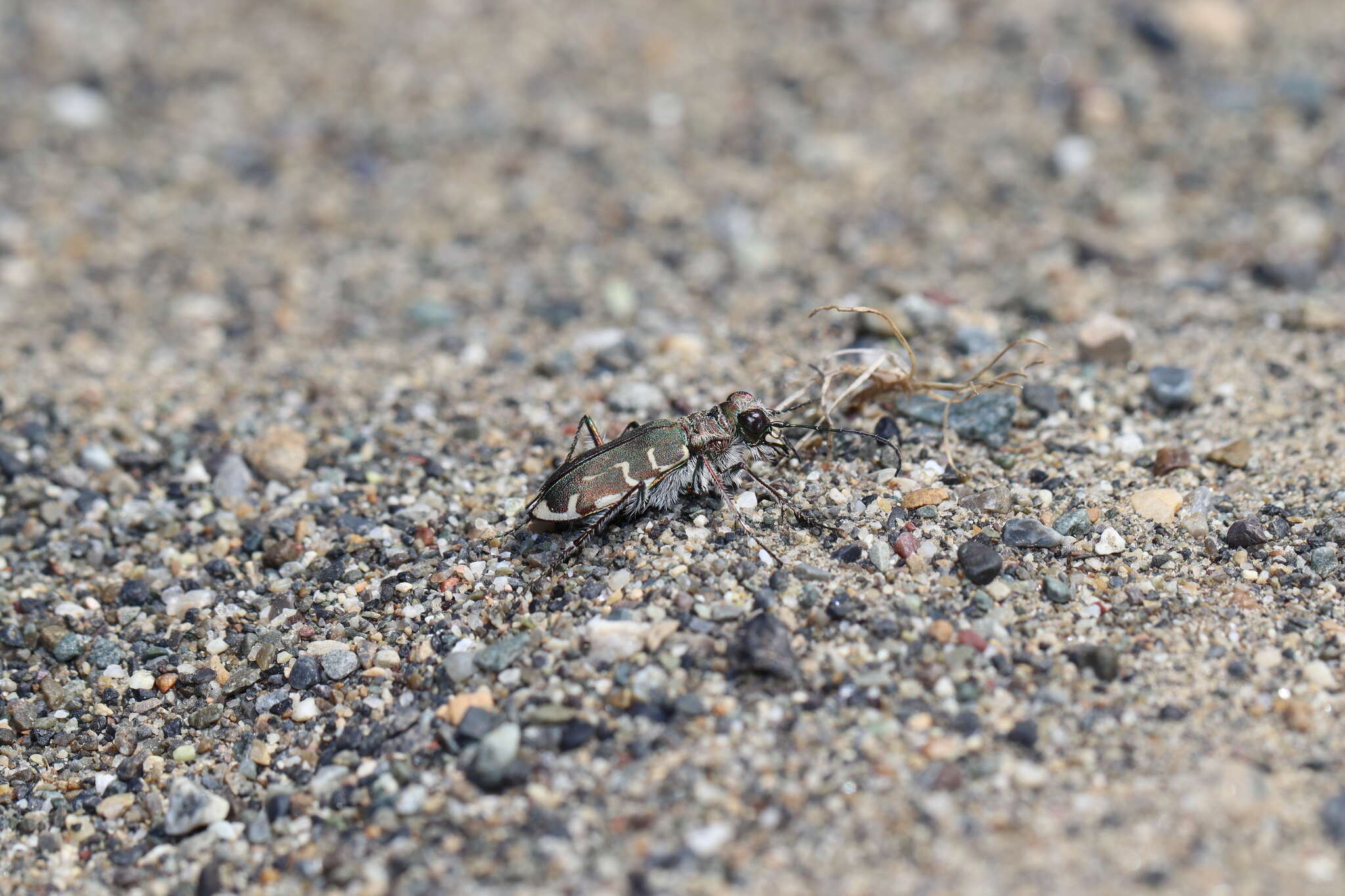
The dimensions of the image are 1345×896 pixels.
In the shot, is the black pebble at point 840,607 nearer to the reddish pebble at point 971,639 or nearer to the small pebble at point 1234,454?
the reddish pebble at point 971,639

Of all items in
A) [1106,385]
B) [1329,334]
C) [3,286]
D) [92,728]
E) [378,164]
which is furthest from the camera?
[378,164]

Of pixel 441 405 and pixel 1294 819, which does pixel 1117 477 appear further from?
pixel 441 405

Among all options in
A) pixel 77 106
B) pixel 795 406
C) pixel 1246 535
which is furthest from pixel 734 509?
pixel 77 106

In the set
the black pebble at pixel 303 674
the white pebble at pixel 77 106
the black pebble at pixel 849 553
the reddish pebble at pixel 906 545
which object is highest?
the white pebble at pixel 77 106

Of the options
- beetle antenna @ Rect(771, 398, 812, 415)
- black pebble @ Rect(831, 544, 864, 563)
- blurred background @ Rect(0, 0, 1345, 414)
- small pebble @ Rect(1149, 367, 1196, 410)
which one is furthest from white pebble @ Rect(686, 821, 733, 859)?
small pebble @ Rect(1149, 367, 1196, 410)

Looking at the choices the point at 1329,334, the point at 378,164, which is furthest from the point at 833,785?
the point at 378,164

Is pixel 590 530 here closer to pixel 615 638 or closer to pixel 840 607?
pixel 615 638

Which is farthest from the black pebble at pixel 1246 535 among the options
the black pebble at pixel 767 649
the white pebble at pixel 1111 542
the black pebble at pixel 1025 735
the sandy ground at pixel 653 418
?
the black pebble at pixel 767 649
